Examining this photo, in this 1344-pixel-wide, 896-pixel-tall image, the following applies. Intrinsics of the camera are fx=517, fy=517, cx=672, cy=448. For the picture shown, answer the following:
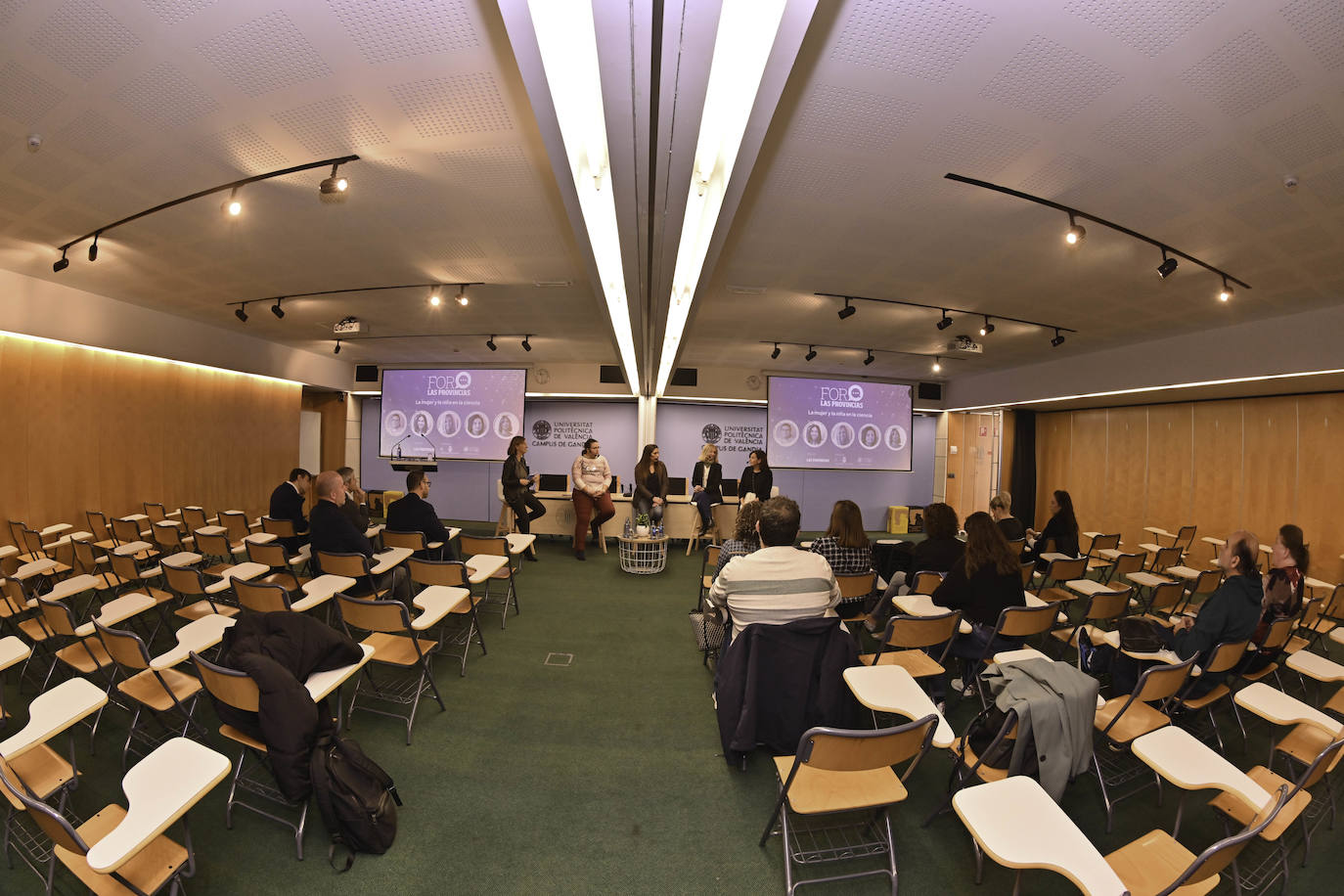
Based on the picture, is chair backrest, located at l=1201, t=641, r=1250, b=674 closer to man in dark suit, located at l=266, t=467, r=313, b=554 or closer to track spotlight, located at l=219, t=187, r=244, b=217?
track spotlight, located at l=219, t=187, r=244, b=217

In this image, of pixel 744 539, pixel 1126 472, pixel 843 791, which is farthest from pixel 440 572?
pixel 1126 472

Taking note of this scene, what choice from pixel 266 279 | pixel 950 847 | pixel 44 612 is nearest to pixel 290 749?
pixel 44 612

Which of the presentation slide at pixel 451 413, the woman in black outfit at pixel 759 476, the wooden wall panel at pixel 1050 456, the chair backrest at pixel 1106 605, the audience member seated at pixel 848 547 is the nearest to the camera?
the chair backrest at pixel 1106 605

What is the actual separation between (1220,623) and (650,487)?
5.44 m

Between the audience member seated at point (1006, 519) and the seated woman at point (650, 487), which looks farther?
the seated woman at point (650, 487)

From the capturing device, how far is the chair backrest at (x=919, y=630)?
2664 millimetres

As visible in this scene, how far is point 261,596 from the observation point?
9.94 ft

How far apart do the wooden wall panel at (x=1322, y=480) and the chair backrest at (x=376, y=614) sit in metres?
9.21

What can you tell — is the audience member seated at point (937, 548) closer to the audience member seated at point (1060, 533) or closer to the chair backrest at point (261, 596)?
the audience member seated at point (1060, 533)

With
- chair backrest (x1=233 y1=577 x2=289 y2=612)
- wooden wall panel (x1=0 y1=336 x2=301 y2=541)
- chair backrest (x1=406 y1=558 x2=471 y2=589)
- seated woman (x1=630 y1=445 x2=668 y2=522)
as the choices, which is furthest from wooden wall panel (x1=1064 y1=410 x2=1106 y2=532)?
wooden wall panel (x1=0 y1=336 x2=301 y2=541)

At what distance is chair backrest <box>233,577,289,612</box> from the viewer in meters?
2.92

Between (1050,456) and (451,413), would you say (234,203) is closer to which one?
(451,413)

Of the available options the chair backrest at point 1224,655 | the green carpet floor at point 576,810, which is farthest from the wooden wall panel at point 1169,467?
the chair backrest at point 1224,655

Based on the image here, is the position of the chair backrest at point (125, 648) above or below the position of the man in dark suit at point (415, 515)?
below
